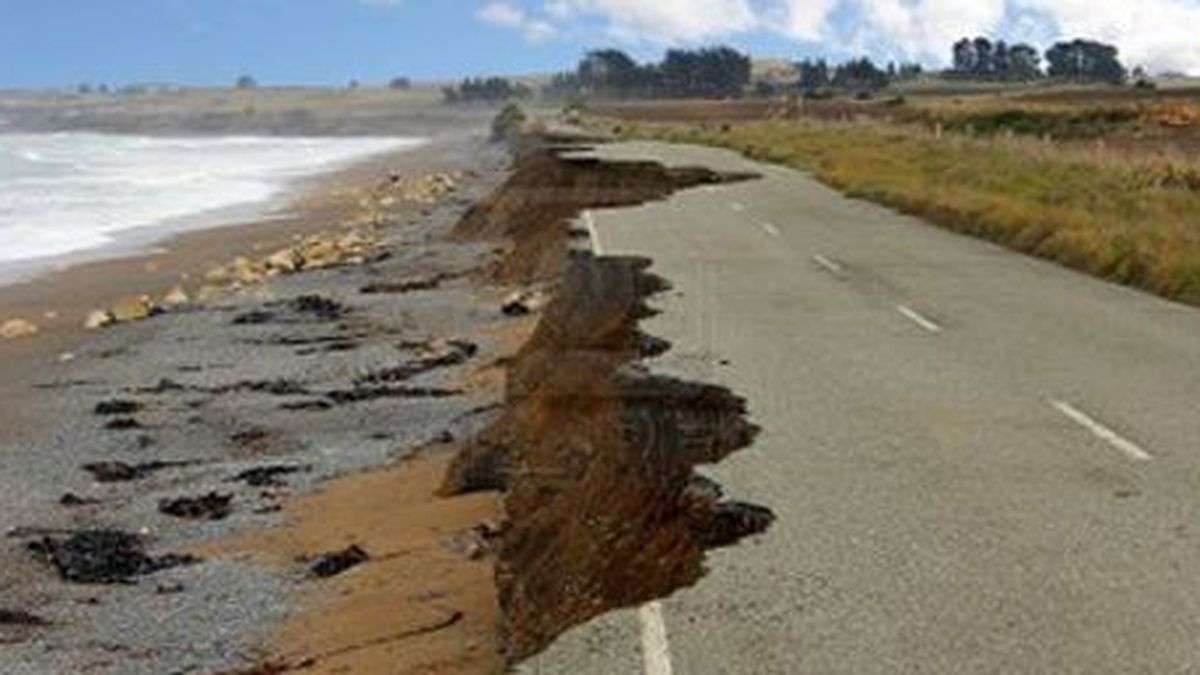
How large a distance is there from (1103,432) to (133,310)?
779 inches

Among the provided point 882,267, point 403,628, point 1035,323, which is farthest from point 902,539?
point 882,267

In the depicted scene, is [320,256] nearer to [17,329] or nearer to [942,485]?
[17,329]

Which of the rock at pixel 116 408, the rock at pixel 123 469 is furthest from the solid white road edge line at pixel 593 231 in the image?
the rock at pixel 123 469

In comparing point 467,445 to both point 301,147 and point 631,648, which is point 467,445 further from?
point 301,147

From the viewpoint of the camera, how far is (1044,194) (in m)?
32.0

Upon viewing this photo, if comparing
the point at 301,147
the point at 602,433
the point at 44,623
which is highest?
the point at 602,433

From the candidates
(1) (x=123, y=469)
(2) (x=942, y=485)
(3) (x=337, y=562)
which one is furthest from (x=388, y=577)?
(1) (x=123, y=469)

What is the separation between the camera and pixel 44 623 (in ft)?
34.3

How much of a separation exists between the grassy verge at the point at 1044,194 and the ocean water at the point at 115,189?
731 inches

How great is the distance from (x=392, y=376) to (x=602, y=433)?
8243mm

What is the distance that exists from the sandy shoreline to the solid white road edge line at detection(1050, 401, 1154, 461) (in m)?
3.71

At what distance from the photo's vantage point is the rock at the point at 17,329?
25844 mm

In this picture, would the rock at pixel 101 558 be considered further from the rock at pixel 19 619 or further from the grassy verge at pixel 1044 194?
the grassy verge at pixel 1044 194

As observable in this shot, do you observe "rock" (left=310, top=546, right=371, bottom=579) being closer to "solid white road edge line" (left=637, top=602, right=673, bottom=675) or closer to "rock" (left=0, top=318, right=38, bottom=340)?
"solid white road edge line" (left=637, top=602, right=673, bottom=675)
